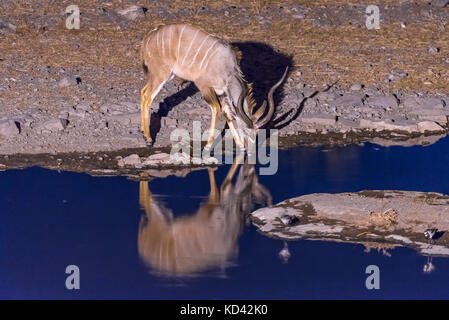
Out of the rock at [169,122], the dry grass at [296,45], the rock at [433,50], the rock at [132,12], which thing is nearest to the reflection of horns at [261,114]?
the rock at [169,122]

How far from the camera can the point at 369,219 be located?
8547 millimetres

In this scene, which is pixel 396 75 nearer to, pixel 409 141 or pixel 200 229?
pixel 409 141

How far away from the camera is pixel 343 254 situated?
801 centimetres

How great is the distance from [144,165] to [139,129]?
99 cm

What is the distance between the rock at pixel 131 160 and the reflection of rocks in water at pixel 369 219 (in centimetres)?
177

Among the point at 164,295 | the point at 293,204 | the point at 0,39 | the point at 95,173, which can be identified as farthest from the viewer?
the point at 0,39

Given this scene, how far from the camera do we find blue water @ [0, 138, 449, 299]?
746cm

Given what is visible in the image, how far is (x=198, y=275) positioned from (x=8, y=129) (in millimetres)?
4035

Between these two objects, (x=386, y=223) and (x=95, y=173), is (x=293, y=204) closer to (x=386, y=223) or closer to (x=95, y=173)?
(x=386, y=223)

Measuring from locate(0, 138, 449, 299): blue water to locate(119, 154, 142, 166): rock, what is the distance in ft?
1.22

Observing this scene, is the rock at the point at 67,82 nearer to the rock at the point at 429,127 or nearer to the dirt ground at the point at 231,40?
the dirt ground at the point at 231,40

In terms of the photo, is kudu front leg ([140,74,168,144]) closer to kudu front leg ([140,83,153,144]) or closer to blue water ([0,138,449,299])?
kudu front leg ([140,83,153,144])

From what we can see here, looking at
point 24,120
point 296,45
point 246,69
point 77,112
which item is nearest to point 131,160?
point 77,112

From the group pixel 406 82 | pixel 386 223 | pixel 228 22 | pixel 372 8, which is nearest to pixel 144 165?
pixel 386 223
